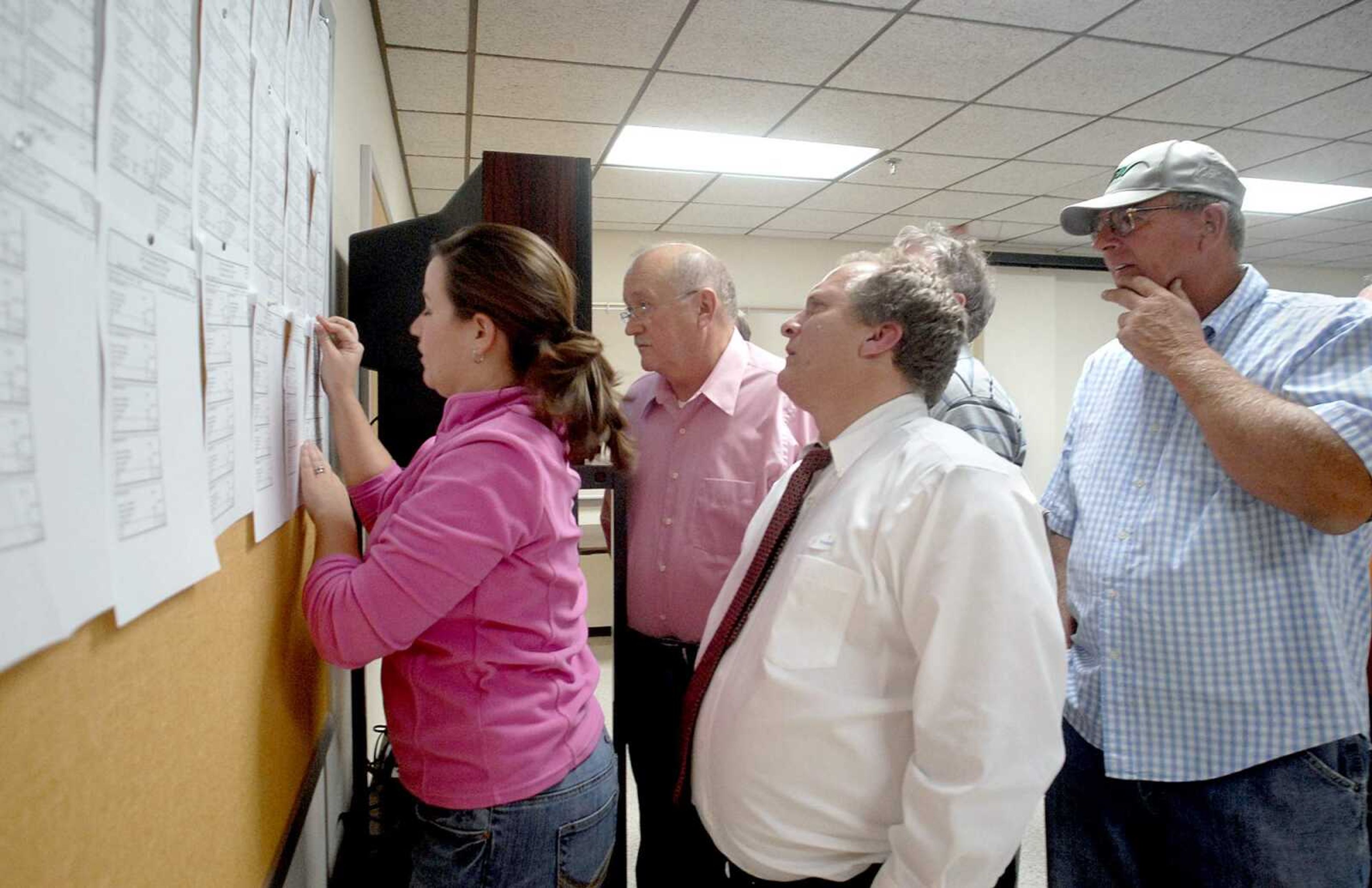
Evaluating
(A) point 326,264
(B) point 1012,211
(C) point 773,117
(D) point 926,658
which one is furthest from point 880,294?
(B) point 1012,211

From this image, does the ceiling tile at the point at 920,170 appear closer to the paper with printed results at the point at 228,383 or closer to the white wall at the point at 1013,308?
the white wall at the point at 1013,308

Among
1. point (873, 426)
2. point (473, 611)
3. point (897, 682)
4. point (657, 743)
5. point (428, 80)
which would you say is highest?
point (428, 80)

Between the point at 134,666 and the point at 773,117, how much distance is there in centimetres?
322

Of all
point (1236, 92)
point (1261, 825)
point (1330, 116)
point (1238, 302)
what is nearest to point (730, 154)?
point (1236, 92)

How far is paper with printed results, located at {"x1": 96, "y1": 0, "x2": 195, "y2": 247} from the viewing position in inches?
17.2

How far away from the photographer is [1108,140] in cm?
347

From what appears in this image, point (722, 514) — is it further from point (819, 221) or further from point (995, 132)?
point (819, 221)

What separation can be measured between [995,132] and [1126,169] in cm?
245

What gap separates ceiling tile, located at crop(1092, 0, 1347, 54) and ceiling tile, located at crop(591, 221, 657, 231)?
3284 mm

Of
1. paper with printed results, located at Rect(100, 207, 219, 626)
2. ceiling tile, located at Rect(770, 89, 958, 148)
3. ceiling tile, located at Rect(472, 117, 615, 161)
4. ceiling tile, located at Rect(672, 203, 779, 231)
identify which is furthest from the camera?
ceiling tile, located at Rect(672, 203, 779, 231)

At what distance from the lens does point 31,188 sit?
36cm

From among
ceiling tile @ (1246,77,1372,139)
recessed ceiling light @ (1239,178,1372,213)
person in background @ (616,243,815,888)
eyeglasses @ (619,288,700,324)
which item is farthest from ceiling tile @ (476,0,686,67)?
recessed ceiling light @ (1239,178,1372,213)

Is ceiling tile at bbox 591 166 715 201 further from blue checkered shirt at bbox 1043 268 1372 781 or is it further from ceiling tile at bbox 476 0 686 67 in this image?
blue checkered shirt at bbox 1043 268 1372 781

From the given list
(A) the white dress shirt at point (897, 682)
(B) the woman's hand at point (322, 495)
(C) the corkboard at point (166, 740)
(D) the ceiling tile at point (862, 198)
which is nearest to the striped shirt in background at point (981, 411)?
(A) the white dress shirt at point (897, 682)
